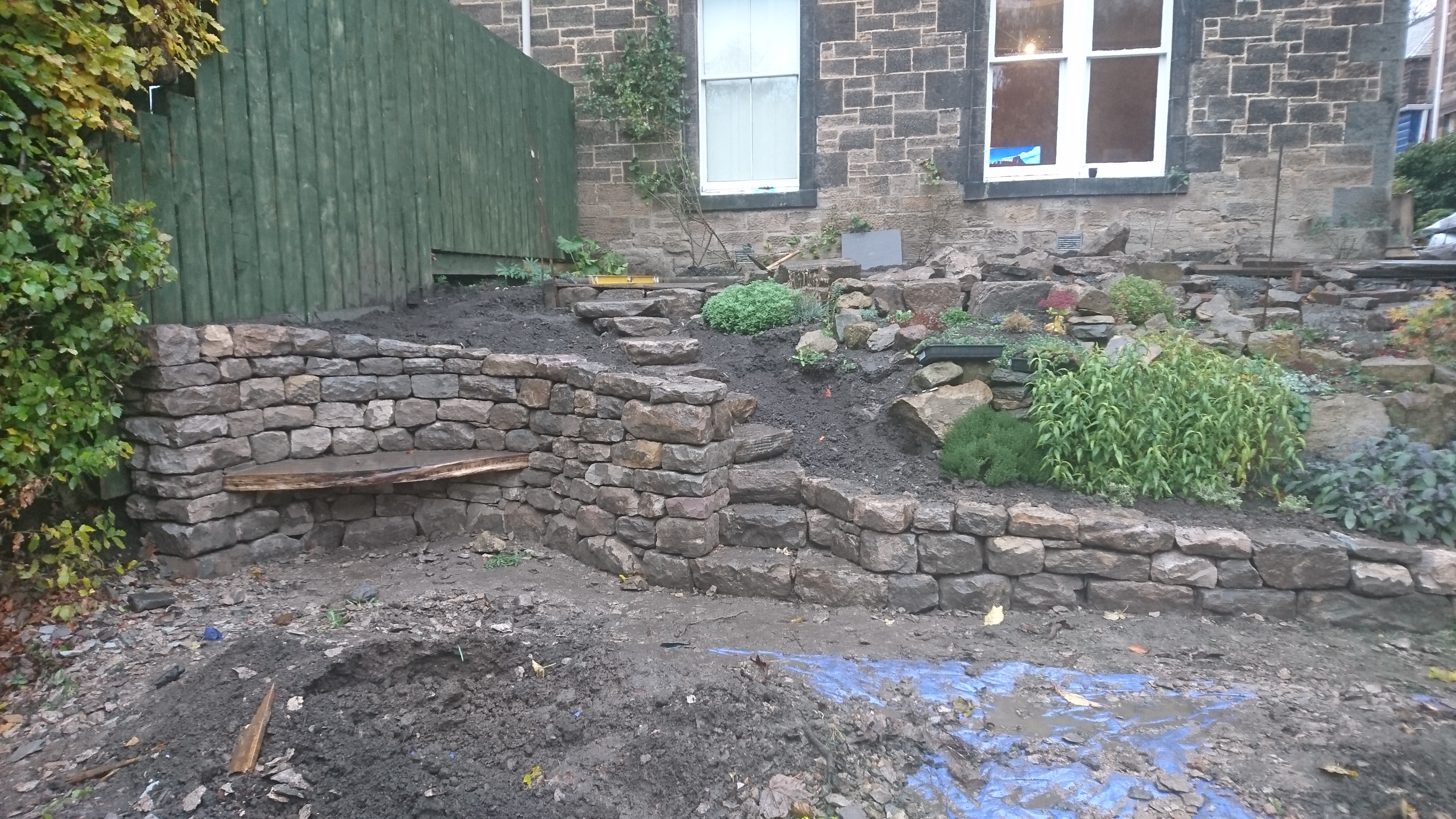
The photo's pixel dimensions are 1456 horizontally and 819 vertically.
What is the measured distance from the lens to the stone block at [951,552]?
4.29 m

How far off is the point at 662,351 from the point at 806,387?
3.28 ft

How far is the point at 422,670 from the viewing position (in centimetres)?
369

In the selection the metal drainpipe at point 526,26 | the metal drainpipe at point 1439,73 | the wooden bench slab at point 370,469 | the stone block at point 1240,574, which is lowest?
the stone block at point 1240,574

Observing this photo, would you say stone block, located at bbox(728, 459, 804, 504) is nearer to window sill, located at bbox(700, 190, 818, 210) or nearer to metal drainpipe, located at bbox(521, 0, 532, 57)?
window sill, located at bbox(700, 190, 818, 210)

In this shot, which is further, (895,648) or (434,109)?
(434,109)

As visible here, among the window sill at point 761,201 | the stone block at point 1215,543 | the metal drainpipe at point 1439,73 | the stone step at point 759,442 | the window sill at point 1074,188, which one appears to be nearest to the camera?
the stone block at point 1215,543

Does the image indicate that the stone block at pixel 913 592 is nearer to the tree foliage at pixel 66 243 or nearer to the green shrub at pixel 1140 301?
the green shrub at pixel 1140 301

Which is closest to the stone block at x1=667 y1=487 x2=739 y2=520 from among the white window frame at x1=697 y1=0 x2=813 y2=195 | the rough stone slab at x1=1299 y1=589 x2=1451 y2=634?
the rough stone slab at x1=1299 y1=589 x2=1451 y2=634

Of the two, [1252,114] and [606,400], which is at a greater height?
[1252,114]

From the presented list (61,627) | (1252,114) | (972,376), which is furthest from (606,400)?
(1252,114)

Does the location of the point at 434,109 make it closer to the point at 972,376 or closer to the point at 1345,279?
the point at 972,376

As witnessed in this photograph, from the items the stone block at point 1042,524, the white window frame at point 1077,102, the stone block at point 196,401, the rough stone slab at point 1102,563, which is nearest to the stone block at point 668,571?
the stone block at point 1042,524

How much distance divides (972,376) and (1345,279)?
4205 mm

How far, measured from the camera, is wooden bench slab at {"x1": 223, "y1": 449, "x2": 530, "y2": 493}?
4461 mm
